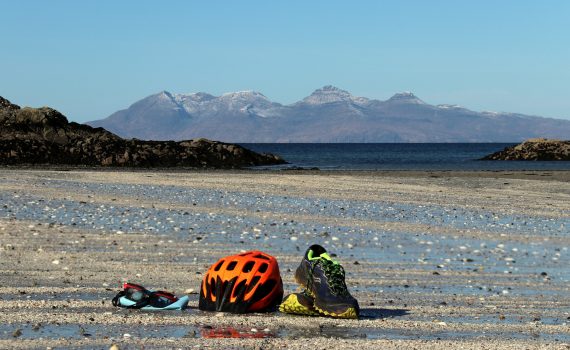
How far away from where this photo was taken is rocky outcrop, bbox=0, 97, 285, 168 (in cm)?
8362

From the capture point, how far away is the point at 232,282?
479 inches

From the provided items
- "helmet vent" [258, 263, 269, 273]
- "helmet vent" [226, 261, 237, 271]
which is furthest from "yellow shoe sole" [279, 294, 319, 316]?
"helmet vent" [226, 261, 237, 271]

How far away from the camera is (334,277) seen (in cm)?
1210

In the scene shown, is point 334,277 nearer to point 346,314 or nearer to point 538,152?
point 346,314

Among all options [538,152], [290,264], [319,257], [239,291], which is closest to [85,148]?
[290,264]

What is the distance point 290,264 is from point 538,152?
140 meters

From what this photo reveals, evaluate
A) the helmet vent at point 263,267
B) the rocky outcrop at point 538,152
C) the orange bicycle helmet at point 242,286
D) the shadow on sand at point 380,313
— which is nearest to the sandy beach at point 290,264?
the shadow on sand at point 380,313

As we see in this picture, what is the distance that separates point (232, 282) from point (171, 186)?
112 ft

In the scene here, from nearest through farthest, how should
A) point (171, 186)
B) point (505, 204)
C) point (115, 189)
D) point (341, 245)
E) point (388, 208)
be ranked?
1. point (341, 245)
2. point (388, 208)
3. point (505, 204)
4. point (115, 189)
5. point (171, 186)

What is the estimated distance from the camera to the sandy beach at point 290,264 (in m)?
10.6

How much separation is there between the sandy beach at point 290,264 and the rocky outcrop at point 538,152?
113 m

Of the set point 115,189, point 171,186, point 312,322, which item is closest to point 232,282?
point 312,322

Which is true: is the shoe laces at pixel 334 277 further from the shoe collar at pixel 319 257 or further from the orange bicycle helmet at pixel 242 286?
the orange bicycle helmet at pixel 242 286

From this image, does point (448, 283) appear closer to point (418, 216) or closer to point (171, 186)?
point (418, 216)
